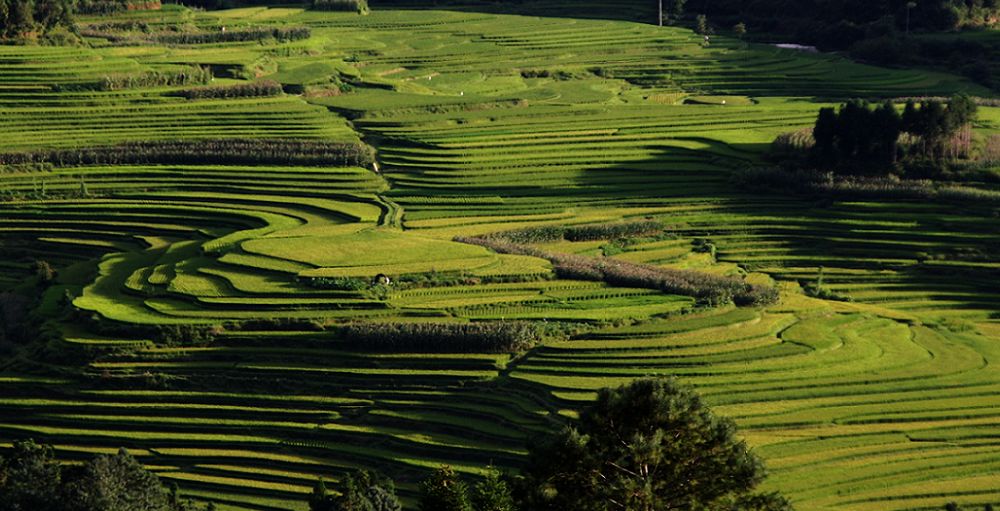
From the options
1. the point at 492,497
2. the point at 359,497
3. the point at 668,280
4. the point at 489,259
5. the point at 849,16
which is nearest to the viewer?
the point at 492,497

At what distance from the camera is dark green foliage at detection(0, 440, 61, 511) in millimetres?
38219

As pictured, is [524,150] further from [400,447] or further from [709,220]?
[400,447]

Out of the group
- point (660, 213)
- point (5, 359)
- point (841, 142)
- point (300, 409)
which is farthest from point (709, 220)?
point (5, 359)

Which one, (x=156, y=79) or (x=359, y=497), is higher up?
(x=156, y=79)

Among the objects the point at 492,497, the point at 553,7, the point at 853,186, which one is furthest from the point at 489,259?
the point at 553,7

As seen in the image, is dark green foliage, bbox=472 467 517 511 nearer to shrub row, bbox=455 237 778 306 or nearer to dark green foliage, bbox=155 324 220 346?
dark green foliage, bbox=155 324 220 346

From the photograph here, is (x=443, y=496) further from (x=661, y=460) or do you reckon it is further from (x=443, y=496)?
(x=661, y=460)

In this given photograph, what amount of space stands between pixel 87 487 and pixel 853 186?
99.7 feet

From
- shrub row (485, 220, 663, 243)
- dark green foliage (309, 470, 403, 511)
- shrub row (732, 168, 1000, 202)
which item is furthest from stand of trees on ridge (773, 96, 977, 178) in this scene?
dark green foliage (309, 470, 403, 511)

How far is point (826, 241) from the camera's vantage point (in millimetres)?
54969

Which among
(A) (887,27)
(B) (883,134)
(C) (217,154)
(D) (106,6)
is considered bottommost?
(C) (217,154)

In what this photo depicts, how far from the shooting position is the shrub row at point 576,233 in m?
54.5

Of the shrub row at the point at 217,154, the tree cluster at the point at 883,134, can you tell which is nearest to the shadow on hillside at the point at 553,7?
the shrub row at the point at 217,154

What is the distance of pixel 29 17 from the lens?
75.8 m
